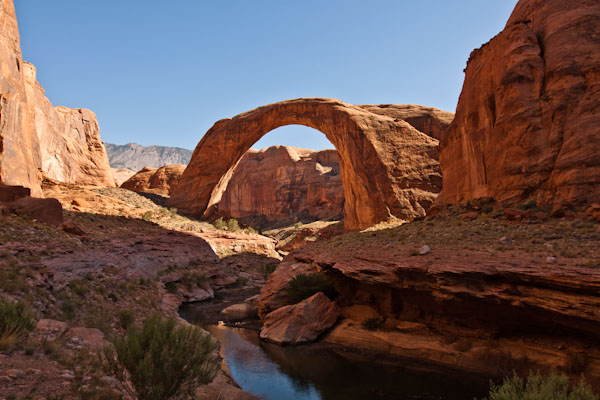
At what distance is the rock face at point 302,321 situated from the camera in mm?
10805

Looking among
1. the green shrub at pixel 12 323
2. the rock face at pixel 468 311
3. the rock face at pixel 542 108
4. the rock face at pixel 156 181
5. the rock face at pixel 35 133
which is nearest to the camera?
the green shrub at pixel 12 323

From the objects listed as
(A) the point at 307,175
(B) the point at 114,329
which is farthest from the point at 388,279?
(A) the point at 307,175

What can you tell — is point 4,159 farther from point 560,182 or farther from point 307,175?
point 307,175

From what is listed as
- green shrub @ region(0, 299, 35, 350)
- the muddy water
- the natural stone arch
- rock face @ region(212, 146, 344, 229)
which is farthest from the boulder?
rock face @ region(212, 146, 344, 229)

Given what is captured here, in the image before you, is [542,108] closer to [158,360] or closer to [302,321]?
[302,321]

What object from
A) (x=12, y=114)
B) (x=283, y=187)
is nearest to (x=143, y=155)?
(x=283, y=187)

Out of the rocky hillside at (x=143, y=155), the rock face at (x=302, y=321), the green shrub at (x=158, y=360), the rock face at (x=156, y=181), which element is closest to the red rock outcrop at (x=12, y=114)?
the rock face at (x=302, y=321)

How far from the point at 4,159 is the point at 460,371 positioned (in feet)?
57.9

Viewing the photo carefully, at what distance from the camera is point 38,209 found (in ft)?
42.9

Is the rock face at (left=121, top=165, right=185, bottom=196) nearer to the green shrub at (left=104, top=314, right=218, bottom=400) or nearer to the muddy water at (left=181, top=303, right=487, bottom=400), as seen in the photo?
the muddy water at (left=181, top=303, right=487, bottom=400)

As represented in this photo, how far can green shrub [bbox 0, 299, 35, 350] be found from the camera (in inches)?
176

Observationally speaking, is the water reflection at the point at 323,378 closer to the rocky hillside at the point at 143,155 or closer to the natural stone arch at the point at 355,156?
the natural stone arch at the point at 355,156

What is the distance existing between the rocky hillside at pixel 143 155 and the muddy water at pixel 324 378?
168 m

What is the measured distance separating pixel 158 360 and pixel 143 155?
19308 centimetres
